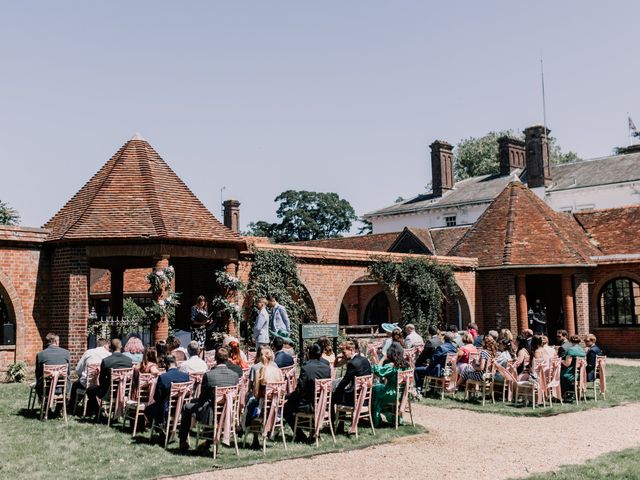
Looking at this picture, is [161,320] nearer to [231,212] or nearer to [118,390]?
[118,390]

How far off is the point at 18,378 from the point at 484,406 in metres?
9.92

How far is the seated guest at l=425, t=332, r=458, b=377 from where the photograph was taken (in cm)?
1402

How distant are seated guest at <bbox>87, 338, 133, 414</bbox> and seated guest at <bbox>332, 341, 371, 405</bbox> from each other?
130 inches

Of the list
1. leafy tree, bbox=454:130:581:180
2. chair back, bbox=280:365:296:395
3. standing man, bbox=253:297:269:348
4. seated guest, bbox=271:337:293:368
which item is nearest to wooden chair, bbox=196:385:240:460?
chair back, bbox=280:365:296:395

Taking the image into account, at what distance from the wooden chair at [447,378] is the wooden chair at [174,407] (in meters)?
5.97

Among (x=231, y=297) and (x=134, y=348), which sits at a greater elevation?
(x=231, y=297)

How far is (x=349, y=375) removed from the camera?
10359 mm

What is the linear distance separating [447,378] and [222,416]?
6351mm

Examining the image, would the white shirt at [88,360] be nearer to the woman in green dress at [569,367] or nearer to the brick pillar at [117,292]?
the woman in green dress at [569,367]

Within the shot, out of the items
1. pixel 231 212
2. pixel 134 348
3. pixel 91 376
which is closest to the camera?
pixel 91 376

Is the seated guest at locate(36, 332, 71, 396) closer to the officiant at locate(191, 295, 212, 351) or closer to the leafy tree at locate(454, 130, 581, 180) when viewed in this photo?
the officiant at locate(191, 295, 212, 351)

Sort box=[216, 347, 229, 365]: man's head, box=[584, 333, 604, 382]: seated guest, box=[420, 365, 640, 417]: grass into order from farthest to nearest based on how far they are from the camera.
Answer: box=[584, 333, 604, 382]: seated guest
box=[420, 365, 640, 417]: grass
box=[216, 347, 229, 365]: man's head

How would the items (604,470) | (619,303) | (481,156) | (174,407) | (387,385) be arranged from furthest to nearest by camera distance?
1. (481,156)
2. (619,303)
3. (387,385)
4. (174,407)
5. (604,470)

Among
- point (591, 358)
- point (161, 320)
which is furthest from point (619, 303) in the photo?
point (161, 320)
